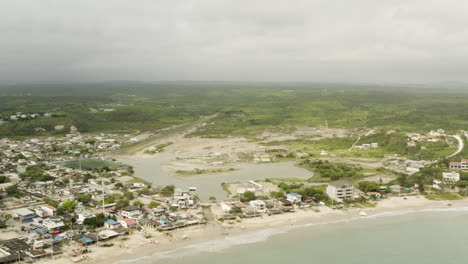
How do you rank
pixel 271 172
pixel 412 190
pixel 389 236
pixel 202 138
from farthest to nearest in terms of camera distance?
pixel 202 138
pixel 271 172
pixel 412 190
pixel 389 236

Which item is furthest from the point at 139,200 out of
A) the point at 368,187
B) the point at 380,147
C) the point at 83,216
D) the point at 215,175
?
the point at 380,147

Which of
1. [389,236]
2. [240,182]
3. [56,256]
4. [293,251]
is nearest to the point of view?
[56,256]

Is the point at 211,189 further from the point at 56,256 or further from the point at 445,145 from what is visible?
the point at 445,145

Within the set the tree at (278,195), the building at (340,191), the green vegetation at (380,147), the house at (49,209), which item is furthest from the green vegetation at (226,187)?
the green vegetation at (380,147)

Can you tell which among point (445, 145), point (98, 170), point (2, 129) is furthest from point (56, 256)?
point (2, 129)

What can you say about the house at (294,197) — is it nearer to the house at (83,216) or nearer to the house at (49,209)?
the house at (83,216)

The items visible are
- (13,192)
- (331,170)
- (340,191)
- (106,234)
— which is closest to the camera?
(106,234)

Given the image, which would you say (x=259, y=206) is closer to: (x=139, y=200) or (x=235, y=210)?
(x=235, y=210)
